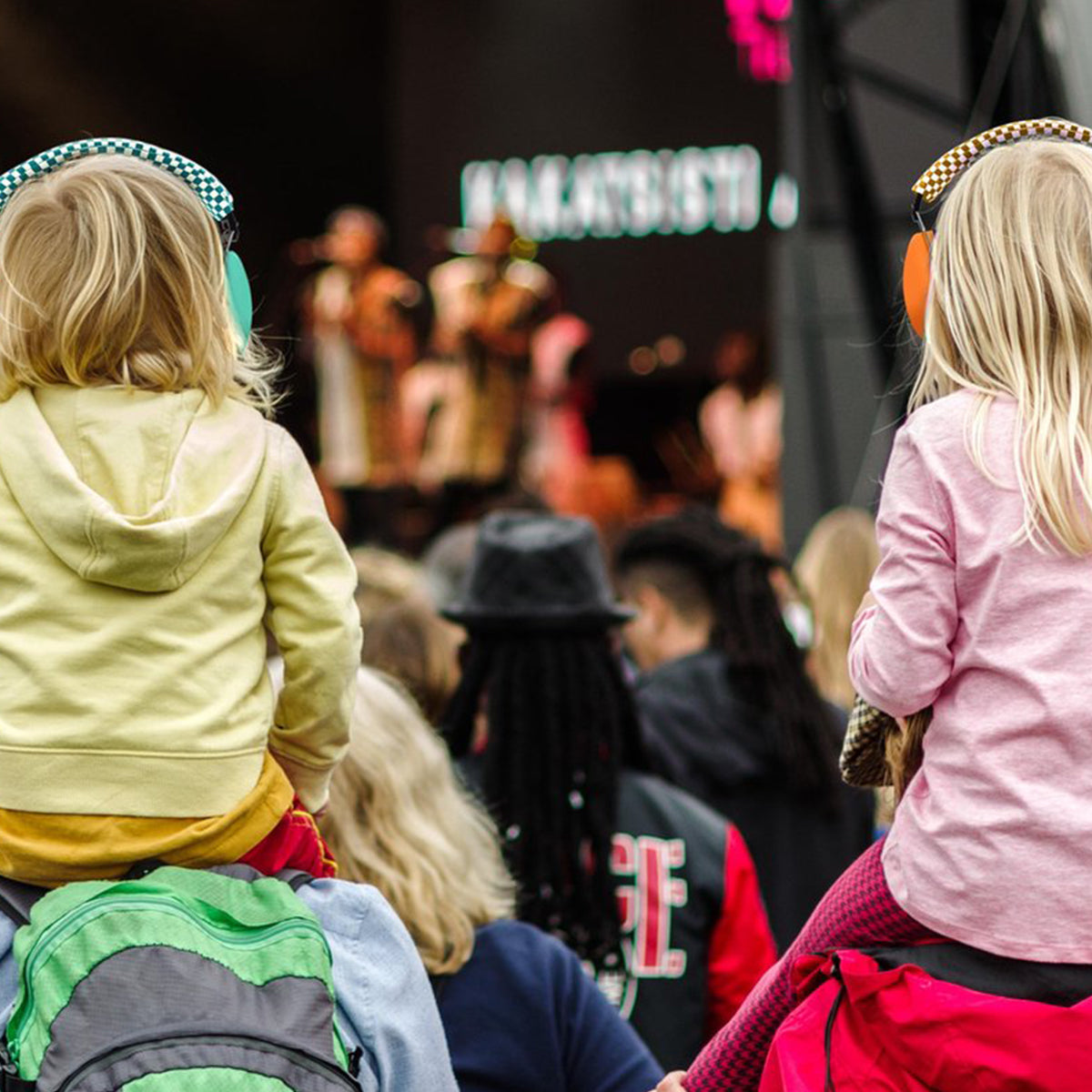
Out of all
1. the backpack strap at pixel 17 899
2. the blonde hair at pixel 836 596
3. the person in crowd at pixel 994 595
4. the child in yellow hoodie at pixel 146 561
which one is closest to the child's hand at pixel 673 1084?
the person in crowd at pixel 994 595

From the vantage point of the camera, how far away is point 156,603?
79.3 inches

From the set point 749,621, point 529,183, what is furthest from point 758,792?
point 529,183

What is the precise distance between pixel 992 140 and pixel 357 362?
1256 centimetres

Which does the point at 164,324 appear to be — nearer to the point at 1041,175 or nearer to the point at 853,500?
the point at 1041,175

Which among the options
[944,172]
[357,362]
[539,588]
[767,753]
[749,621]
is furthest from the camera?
[357,362]

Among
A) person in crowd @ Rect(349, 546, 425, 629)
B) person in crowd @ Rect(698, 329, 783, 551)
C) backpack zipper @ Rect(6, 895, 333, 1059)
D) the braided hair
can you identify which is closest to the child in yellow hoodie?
backpack zipper @ Rect(6, 895, 333, 1059)

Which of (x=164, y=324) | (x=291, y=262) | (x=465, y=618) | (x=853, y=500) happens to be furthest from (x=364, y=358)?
(x=164, y=324)

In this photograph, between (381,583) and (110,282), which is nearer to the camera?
(110,282)

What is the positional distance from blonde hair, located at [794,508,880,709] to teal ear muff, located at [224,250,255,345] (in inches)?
104

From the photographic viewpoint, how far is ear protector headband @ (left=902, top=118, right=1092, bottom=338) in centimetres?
209

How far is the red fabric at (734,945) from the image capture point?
9.91 feet

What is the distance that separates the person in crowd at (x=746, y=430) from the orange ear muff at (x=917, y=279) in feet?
41.6

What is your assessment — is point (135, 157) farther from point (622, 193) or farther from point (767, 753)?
point (622, 193)

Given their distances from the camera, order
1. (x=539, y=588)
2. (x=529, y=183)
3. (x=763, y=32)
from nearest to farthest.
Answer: (x=539, y=588)
(x=763, y=32)
(x=529, y=183)
